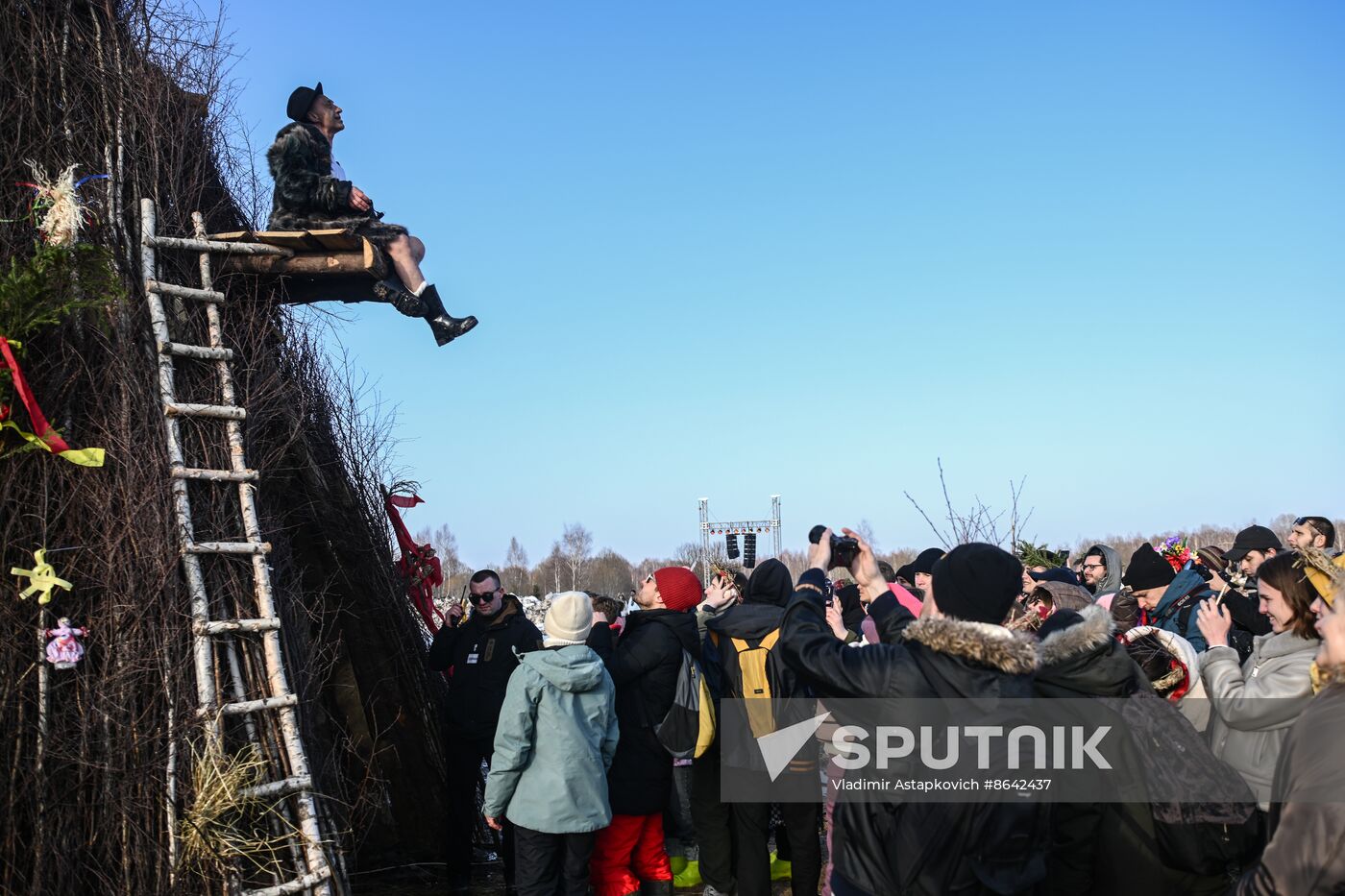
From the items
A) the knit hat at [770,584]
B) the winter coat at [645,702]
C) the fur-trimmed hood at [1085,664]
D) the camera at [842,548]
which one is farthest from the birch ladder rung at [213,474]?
the fur-trimmed hood at [1085,664]

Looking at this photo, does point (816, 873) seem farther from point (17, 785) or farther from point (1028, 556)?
point (1028, 556)

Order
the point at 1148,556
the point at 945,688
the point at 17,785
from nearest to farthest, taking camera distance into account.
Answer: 1. the point at 945,688
2. the point at 17,785
3. the point at 1148,556

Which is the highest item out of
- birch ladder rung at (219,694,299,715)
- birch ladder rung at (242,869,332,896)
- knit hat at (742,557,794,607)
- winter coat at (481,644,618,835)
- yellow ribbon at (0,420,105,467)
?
yellow ribbon at (0,420,105,467)

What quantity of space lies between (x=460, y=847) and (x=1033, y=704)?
4491 millimetres

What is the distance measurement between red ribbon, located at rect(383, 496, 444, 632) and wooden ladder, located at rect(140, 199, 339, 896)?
6.95 ft

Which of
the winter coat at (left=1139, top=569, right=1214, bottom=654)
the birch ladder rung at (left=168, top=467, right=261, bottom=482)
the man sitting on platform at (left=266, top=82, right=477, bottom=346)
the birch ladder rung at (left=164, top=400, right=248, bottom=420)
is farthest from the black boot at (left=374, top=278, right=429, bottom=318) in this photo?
the winter coat at (left=1139, top=569, right=1214, bottom=654)

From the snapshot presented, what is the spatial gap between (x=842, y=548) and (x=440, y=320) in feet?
10.2

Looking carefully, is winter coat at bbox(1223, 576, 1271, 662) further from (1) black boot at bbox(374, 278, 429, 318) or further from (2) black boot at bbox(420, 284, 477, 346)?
(1) black boot at bbox(374, 278, 429, 318)

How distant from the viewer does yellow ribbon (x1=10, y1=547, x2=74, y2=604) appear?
446 centimetres

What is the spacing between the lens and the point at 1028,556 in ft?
34.0

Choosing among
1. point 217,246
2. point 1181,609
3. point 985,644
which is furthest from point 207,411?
point 1181,609

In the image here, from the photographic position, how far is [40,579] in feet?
14.7

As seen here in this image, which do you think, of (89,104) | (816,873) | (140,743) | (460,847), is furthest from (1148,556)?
(89,104)

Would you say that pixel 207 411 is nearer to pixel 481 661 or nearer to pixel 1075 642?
pixel 481 661
